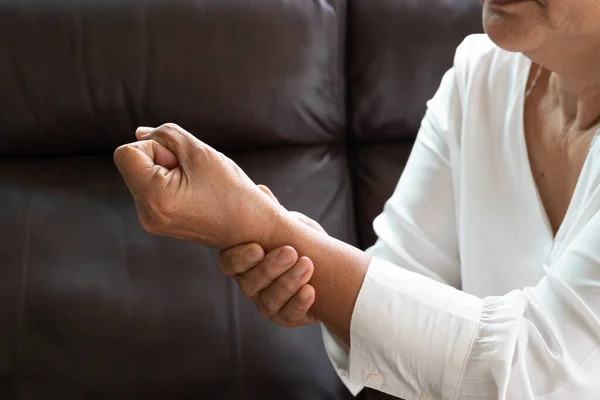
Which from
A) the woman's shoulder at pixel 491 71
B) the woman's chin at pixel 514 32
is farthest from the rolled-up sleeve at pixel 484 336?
the woman's shoulder at pixel 491 71

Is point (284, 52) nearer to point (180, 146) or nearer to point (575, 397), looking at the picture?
point (180, 146)

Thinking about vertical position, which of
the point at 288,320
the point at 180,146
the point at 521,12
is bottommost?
the point at 288,320

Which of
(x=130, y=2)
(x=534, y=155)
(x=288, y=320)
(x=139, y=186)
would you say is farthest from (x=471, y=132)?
(x=130, y=2)

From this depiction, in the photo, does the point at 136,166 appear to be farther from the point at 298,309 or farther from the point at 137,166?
the point at 298,309

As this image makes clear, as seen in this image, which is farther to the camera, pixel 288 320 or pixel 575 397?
pixel 288 320

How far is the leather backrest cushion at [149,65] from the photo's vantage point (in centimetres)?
130

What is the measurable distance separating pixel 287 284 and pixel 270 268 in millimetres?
28

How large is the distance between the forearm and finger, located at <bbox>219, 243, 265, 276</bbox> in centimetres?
2

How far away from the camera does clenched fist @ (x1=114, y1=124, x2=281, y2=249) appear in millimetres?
758

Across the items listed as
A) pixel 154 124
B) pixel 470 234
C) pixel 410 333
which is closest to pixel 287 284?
pixel 410 333

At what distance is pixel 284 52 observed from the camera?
1321 millimetres

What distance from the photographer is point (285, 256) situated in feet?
2.68

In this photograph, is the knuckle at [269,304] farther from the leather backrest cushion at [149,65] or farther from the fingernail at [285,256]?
the leather backrest cushion at [149,65]

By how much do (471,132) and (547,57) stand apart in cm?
19
